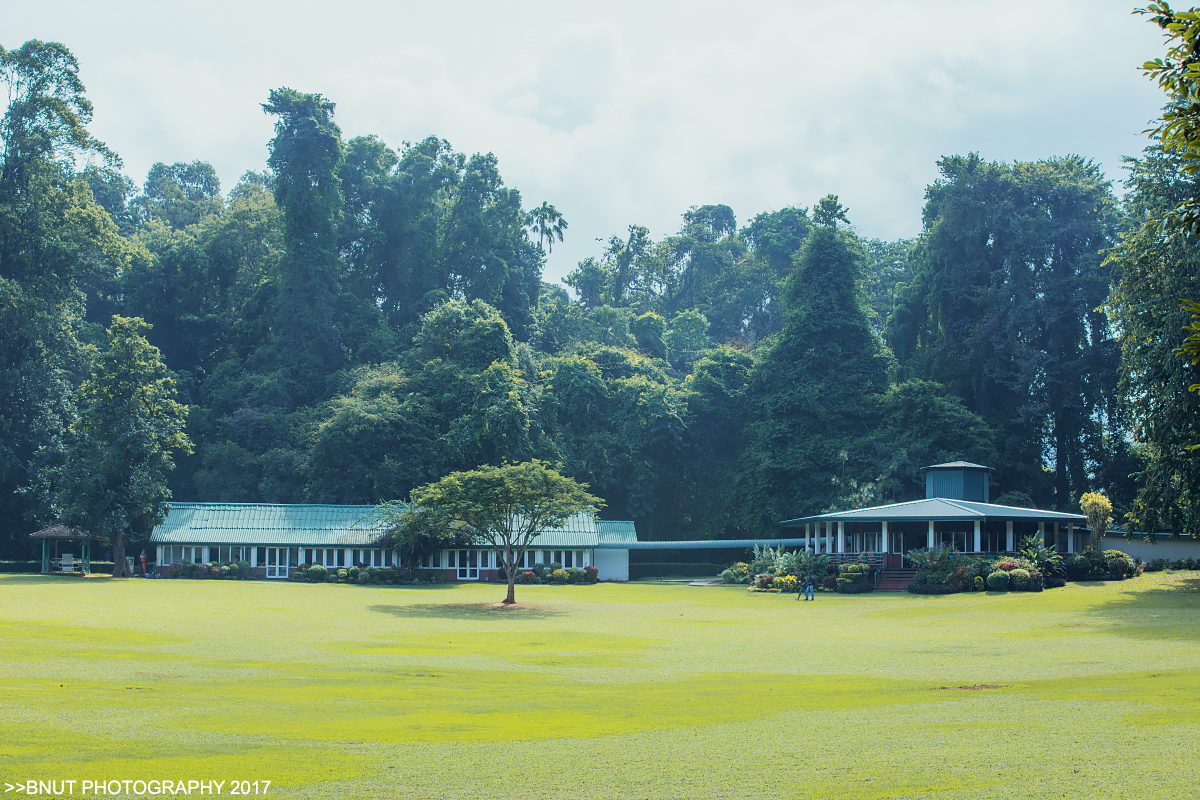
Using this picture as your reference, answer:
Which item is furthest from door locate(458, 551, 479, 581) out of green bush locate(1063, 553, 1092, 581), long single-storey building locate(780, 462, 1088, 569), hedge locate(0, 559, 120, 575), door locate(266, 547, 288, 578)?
green bush locate(1063, 553, 1092, 581)

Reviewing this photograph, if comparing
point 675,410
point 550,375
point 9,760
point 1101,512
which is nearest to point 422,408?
point 550,375

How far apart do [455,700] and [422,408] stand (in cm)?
4663

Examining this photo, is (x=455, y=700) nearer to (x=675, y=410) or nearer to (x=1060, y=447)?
(x=675, y=410)

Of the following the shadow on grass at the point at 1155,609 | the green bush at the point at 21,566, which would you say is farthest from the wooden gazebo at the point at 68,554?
the shadow on grass at the point at 1155,609

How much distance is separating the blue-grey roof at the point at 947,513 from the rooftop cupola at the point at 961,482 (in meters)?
1.92

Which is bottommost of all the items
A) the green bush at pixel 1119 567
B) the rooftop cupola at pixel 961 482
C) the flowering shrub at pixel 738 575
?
the flowering shrub at pixel 738 575

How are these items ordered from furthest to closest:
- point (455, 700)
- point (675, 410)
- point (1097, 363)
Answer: point (675, 410) < point (1097, 363) < point (455, 700)

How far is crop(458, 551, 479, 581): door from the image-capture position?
54.5 metres

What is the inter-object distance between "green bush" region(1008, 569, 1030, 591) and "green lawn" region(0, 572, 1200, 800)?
869 cm

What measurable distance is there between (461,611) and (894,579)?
2086 centimetres

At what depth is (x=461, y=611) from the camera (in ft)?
112

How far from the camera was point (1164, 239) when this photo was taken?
35.6 metres

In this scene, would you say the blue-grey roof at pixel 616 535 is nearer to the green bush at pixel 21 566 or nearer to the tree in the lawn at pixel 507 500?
the tree in the lawn at pixel 507 500

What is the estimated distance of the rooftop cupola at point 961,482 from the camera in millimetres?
49750
